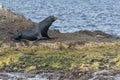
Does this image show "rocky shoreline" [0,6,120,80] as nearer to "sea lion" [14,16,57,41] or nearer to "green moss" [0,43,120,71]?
"green moss" [0,43,120,71]

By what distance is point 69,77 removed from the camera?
1456 centimetres

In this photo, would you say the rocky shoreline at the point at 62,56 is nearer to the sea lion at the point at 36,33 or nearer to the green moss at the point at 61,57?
the green moss at the point at 61,57

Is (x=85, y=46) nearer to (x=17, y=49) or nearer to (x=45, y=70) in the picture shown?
(x=17, y=49)

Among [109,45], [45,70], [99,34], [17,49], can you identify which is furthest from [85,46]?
[99,34]

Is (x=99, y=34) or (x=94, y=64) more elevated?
(x=94, y=64)

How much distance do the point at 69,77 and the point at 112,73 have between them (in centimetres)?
105

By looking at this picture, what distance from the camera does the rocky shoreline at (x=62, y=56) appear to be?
49.6 feet

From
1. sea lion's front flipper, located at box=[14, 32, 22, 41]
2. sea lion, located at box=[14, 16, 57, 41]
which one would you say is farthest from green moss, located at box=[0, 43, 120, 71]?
sea lion, located at box=[14, 16, 57, 41]

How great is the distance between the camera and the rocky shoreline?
49.6ft

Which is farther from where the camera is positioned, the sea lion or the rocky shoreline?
the sea lion

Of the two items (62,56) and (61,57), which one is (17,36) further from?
(61,57)

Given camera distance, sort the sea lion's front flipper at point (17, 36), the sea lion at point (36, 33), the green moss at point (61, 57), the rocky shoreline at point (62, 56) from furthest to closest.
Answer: the sea lion at point (36, 33)
the sea lion's front flipper at point (17, 36)
the green moss at point (61, 57)
the rocky shoreline at point (62, 56)

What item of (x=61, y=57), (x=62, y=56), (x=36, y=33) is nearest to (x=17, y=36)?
(x=36, y=33)

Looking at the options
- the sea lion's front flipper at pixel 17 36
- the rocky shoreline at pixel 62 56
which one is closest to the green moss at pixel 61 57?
the rocky shoreline at pixel 62 56
